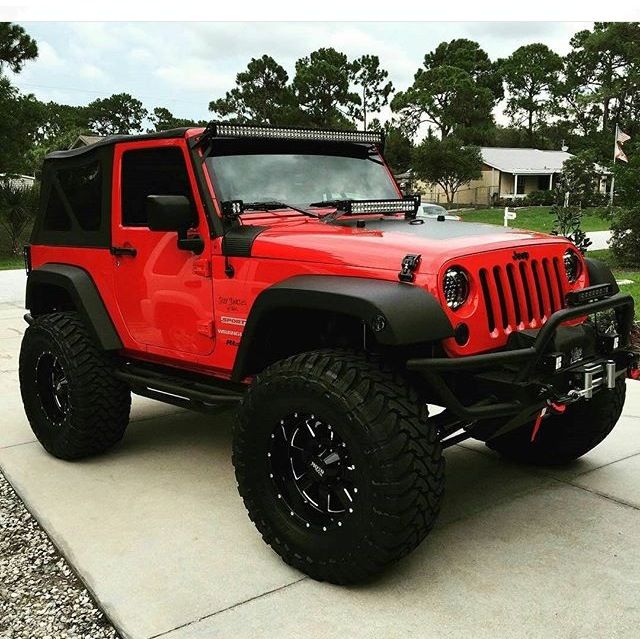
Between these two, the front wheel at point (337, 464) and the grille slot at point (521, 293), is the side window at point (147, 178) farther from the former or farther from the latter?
the grille slot at point (521, 293)

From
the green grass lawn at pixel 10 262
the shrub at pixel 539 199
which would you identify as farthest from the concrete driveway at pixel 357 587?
the shrub at pixel 539 199

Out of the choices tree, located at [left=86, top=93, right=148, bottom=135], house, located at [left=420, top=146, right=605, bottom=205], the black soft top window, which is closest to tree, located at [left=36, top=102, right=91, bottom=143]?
tree, located at [left=86, top=93, right=148, bottom=135]

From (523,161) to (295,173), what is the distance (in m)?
56.2

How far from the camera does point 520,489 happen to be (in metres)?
4.09

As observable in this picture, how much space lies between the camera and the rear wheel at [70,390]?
Result: 436 centimetres

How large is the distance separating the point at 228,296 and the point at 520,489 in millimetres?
1937

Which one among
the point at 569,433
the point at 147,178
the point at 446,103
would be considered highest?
the point at 446,103

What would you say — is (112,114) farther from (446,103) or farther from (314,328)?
(314,328)

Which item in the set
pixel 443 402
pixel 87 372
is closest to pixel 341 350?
pixel 443 402

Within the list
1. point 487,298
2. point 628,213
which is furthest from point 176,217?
point 628,213

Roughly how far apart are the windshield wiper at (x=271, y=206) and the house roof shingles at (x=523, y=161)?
51885mm

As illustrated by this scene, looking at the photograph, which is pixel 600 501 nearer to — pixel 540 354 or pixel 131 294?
pixel 540 354

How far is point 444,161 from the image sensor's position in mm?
44844

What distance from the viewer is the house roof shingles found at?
54.9 m
